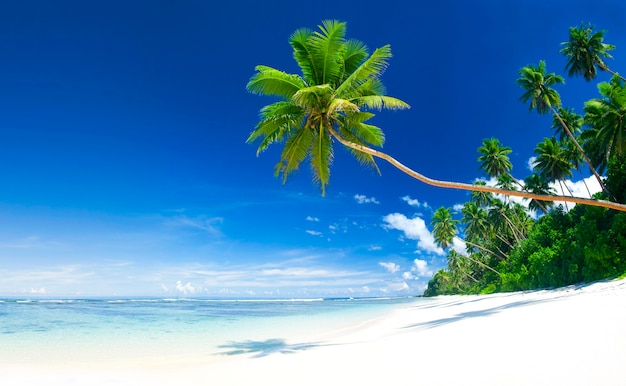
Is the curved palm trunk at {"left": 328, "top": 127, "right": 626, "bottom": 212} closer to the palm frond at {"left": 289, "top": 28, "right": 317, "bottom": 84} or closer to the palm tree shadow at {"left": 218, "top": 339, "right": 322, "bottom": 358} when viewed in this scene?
the palm frond at {"left": 289, "top": 28, "right": 317, "bottom": 84}

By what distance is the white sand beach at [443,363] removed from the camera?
12.4 ft

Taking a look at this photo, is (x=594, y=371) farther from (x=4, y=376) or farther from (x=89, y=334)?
(x=89, y=334)

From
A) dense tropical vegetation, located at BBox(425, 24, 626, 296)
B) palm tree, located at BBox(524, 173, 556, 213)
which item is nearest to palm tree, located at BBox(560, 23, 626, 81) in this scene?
dense tropical vegetation, located at BBox(425, 24, 626, 296)

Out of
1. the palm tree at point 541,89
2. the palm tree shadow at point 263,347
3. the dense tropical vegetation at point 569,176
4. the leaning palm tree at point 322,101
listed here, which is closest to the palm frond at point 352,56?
the leaning palm tree at point 322,101

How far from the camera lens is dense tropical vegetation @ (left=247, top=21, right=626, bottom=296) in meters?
10.3

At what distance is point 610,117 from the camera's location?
65.4 ft

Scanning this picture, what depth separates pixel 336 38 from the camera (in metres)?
10.5

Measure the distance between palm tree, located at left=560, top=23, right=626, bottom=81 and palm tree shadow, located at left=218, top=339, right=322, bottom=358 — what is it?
29.7 meters

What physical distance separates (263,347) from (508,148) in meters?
37.9

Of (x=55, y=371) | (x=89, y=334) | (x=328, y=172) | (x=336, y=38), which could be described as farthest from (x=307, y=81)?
(x=89, y=334)

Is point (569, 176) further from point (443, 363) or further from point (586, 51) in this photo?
point (443, 363)

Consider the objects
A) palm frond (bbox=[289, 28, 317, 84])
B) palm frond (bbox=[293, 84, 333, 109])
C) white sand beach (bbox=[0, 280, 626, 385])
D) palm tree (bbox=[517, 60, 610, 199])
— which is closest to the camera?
white sand beach (bbox=[0, 280, 626, 385])

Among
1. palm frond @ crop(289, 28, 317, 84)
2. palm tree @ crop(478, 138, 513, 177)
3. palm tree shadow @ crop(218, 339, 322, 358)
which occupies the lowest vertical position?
palm tree shadow @ crop(218, 339, 322, 358)

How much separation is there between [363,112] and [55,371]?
10.2 meters
